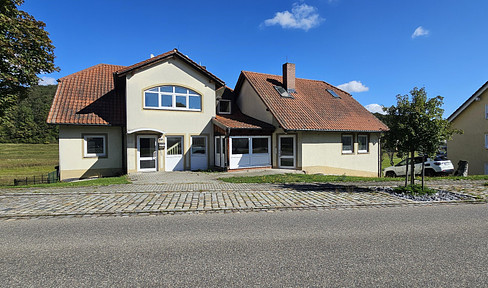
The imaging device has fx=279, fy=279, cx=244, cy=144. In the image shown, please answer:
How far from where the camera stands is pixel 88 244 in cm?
489

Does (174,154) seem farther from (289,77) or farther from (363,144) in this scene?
(363,144)

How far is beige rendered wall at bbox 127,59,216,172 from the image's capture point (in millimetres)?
16688

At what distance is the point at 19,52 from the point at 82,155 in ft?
20.5

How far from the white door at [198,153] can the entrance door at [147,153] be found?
232 cm

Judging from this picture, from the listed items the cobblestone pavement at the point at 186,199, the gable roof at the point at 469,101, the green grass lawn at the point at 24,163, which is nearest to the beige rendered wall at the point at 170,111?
the cobblestone pavement at the point at 186,199

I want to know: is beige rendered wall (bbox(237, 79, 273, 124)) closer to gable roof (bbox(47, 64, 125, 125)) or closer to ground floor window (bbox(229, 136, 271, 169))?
ground floor window (bbox(229, 136, 271, 169))

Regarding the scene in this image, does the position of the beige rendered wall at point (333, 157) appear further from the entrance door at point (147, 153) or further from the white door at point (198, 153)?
the entrance door at point (147, 153)

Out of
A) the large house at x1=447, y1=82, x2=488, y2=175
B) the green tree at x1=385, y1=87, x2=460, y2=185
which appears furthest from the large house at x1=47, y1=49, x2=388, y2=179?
the large house at x1=447, y1=82, x2=488, y2=175

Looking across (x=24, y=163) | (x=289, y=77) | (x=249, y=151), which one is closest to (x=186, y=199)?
(x=249, y=151)

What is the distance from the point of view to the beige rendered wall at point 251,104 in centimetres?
1975

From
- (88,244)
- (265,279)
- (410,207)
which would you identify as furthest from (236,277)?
(410,207)

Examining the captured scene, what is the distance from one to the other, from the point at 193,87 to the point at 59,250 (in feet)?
48.7

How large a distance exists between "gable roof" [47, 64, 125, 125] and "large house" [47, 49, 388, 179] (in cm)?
5

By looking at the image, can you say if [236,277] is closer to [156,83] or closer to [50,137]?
[156,83]
